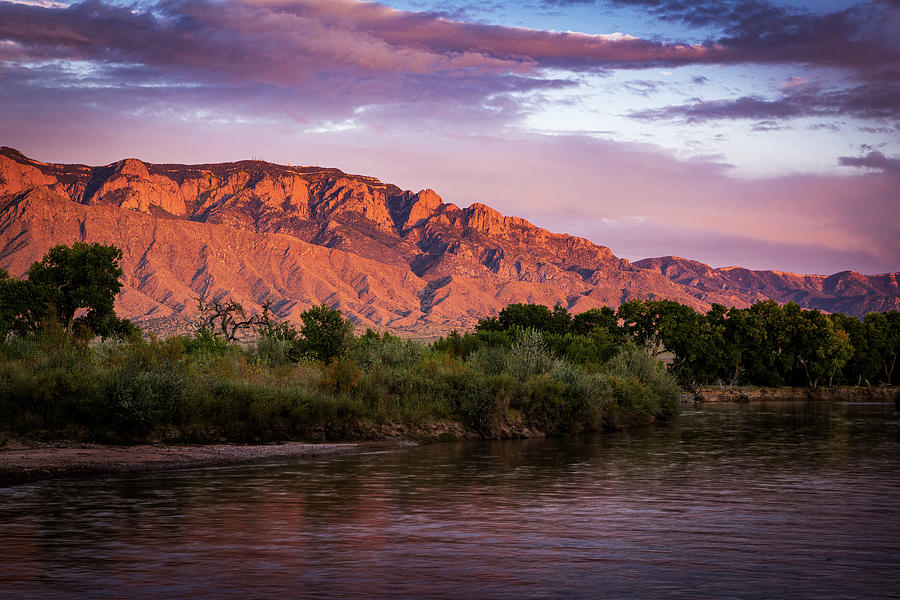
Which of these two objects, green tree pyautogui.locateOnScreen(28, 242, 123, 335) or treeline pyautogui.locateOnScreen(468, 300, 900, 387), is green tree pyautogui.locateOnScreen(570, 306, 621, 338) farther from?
green tree pyautogui.locateOnScreen(28, 242, 123, 335)

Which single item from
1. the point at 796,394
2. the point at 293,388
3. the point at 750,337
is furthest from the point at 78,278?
the point at 796,394

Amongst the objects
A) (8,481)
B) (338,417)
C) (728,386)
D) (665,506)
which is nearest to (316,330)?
(338,417)

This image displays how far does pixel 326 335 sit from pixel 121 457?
94.9 feet

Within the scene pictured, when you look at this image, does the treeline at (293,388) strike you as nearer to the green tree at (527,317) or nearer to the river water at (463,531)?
the river water at (463,531)

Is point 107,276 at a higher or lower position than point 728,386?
higher

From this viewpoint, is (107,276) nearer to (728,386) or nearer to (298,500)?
(298,500)

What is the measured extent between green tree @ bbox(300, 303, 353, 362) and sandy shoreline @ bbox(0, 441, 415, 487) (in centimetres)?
2189

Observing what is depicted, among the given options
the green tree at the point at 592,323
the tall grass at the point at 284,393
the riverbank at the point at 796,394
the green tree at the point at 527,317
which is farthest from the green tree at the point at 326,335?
the riverbank at the point at 796,394

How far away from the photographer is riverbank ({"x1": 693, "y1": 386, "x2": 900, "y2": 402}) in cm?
10419

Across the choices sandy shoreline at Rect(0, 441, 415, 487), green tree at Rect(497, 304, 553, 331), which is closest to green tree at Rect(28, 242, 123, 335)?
sandy shoreline at Rect(0, 441, 415, 487)

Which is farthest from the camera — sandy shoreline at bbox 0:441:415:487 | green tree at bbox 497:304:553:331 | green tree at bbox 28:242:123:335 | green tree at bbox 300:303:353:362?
green tree at bbox 497:304:553:331

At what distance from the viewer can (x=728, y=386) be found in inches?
4382

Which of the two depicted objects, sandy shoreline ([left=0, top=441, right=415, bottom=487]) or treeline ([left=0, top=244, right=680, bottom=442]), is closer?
sandy shoreline ([left=0, top=441, right=415, bottom=487])

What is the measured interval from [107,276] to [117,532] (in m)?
55.6
